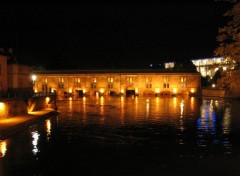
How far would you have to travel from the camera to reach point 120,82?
97438 mm

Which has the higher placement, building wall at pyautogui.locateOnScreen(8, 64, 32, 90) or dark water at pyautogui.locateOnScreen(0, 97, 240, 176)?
building wall at pyautogui.locateOnScreen(8, 64, 32, 90)

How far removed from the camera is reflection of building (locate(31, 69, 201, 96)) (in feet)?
312

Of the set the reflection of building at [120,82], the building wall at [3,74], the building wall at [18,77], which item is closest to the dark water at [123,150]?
the building wall at [3,74]

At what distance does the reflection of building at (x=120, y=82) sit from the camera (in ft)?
312

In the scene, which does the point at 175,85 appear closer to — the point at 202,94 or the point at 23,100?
the point at 202,94

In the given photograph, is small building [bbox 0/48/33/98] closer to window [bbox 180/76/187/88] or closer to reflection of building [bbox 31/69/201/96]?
reflection of building [bbox 31/69/201/96]

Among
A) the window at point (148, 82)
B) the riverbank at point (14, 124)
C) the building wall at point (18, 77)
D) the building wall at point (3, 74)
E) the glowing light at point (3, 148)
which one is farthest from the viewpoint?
the window at point (148, 82)

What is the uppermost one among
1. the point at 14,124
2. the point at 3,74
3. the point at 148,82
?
the point at 148,82

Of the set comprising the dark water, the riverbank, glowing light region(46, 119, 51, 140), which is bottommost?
the dark water

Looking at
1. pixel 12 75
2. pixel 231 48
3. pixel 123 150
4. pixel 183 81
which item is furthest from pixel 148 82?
pixel 231 48

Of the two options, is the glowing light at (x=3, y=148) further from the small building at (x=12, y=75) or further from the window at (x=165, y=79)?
the window at (x=165, y=79)

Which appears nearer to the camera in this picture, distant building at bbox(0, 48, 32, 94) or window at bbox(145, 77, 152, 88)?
distant building at bbox(0, 48, 32, 94)

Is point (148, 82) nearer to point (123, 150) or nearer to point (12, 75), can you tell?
point (12, 75)

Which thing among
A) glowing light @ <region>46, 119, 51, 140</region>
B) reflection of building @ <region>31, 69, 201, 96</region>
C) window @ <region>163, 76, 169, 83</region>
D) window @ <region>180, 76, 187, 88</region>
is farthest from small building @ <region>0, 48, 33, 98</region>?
window @ <region>180, 76, 187, 88</region>
